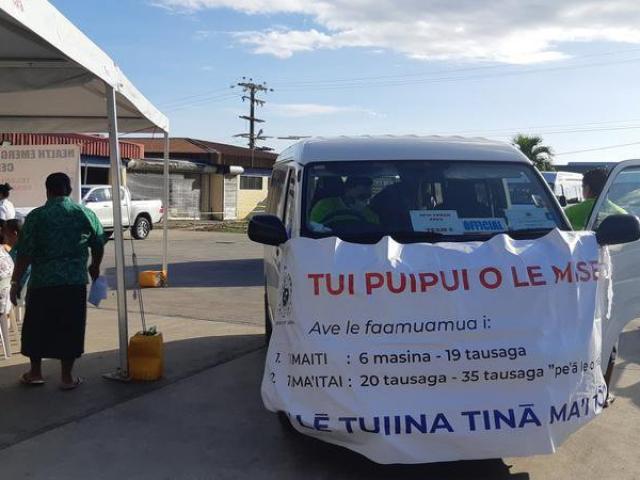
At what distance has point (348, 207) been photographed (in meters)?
4.79

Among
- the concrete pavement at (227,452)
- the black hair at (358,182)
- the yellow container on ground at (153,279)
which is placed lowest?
the concrete pavement at (227,452)

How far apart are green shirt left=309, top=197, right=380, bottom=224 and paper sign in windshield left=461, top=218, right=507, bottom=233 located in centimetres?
59

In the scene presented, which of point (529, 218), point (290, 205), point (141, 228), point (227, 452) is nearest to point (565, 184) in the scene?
point (141, 228)

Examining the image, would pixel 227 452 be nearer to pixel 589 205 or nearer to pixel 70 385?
pixel 70 385

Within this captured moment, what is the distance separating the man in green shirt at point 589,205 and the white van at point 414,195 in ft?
2.05

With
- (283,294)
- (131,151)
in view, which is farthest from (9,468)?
(131,151)

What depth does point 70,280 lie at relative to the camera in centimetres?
568

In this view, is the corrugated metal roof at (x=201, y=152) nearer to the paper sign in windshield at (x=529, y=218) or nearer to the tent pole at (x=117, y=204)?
the tent pole at (x=117, y=204)

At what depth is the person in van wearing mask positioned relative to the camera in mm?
4699

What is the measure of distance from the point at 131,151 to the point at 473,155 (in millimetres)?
22545

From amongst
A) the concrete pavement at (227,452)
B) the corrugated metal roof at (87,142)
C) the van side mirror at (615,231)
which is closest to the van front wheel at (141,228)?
the corrugated metal roof at (87,142)

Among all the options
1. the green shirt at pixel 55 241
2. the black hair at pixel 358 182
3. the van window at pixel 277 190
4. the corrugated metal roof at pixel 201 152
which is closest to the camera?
the black hair at pixel 358 182

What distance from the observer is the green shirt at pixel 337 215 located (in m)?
4.70

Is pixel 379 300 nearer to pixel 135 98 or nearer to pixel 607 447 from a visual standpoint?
pixel 607 447
